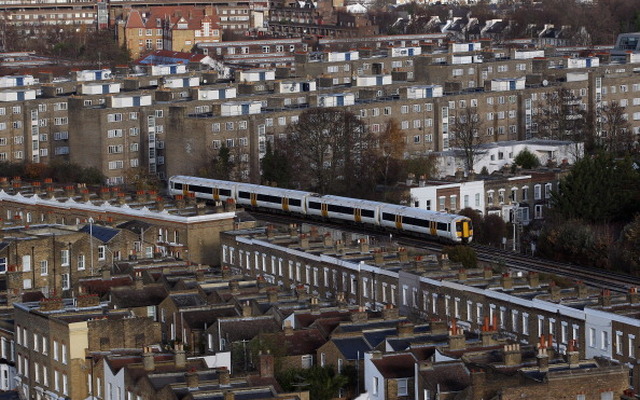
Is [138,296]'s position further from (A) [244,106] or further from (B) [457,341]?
(A) [244,106]

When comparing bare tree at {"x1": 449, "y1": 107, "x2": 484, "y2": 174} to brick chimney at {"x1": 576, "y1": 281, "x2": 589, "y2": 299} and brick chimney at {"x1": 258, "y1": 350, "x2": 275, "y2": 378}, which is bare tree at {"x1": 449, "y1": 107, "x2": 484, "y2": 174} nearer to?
brick chimney at {"x1": 576, "y1": 281, "x2": 589, "y2": 299}

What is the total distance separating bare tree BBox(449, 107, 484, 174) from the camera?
311 feet

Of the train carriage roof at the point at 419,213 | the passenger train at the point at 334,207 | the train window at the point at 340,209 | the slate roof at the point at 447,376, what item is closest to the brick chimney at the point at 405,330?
the slate roof at the point at 447,376

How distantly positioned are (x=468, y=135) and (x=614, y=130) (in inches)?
350

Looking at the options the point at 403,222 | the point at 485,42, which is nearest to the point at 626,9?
the point at 485,42

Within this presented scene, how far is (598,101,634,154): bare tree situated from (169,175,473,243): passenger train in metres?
22.2

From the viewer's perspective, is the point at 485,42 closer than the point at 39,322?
No

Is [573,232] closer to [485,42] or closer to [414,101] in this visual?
[414,101]

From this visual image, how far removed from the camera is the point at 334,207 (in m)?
79.2

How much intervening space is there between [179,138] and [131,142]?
4.89 meters

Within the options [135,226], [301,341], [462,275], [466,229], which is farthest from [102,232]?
[301,341]

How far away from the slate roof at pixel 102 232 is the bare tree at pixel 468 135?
2400 centimetres

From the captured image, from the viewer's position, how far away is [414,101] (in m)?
106

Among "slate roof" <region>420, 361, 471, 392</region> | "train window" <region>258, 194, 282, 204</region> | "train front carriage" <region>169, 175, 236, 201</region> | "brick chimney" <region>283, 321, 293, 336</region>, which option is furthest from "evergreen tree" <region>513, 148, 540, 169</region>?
"slate roof" <region>420, 361, 471, 392</region>
